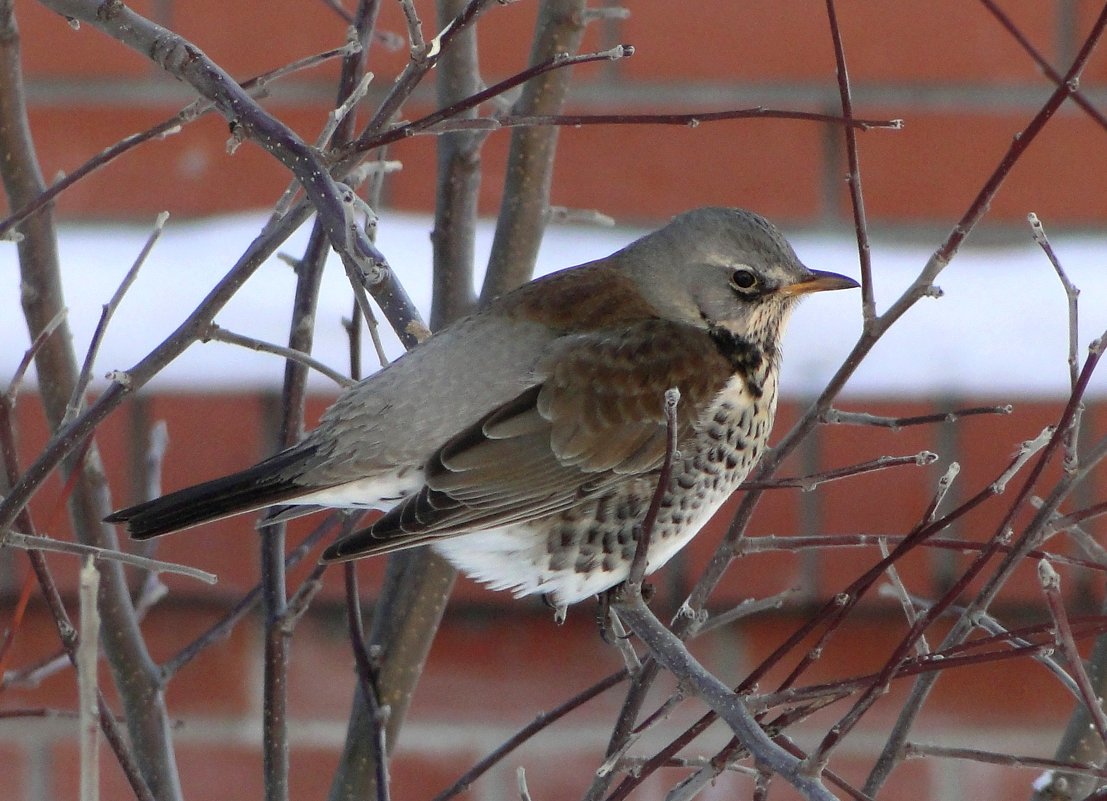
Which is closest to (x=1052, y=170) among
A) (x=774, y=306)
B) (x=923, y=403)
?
(x=923, y=403)

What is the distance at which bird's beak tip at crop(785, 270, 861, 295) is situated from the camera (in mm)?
1077

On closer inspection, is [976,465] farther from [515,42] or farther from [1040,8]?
[515,42]

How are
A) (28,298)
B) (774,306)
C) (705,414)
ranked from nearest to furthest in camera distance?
(28,298), (705,414), (774,306)

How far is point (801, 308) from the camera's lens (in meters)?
1.47

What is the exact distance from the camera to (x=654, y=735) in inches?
56.4

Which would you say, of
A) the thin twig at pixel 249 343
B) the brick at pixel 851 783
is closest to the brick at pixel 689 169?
the brick at pixel 851 783

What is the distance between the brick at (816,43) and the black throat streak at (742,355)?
0.40 m

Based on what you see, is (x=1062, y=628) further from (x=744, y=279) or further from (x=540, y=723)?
(x=744, y=279)

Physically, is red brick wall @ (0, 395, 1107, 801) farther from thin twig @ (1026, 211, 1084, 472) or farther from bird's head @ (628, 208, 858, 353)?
thin twig @ (1026, 211, 1084, 472)

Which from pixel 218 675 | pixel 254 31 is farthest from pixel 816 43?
pixel 218 675

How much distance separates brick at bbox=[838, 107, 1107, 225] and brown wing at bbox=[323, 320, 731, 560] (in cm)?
47

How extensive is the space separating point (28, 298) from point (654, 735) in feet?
2.65

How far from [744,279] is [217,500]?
A: 47 centimetres

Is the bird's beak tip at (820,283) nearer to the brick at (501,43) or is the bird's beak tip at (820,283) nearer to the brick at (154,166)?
the brick at (501,43)
